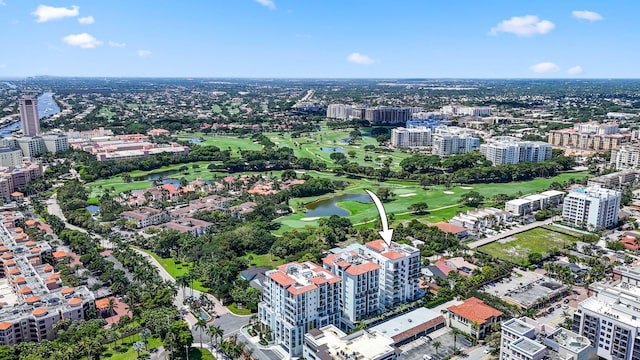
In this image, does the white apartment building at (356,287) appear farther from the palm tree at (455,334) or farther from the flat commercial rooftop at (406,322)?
the palm tree at (455,334)

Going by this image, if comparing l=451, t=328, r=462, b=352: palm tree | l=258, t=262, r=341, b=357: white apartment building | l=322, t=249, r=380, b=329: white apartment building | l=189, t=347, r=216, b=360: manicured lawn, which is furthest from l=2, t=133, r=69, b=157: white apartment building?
l=451, t=328, r=462, b=352: palm tree

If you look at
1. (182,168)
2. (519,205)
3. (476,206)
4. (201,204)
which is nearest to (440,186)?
(476,206)

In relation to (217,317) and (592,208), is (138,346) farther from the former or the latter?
(592,208)

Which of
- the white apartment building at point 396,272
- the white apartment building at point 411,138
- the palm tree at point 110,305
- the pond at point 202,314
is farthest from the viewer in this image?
the white apartment building at point 411,138

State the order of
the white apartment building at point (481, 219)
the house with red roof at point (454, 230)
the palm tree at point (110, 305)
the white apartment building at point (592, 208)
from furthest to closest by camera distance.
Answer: the white apartment building at point (481, 219) → the white apartment building at point (592, 208) → the house with red roof at point (454, 230) → the palm tree at point (110, 305)

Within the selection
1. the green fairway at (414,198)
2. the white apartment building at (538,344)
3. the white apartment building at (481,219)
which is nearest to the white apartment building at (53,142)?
the green fairway at (414,198)

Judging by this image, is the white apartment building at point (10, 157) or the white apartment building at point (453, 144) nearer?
the white apartment building at point (10, 157)

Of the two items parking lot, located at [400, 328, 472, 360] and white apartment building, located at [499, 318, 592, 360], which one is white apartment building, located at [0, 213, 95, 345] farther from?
white apartment building, located at [499, 318, 592, 360]
